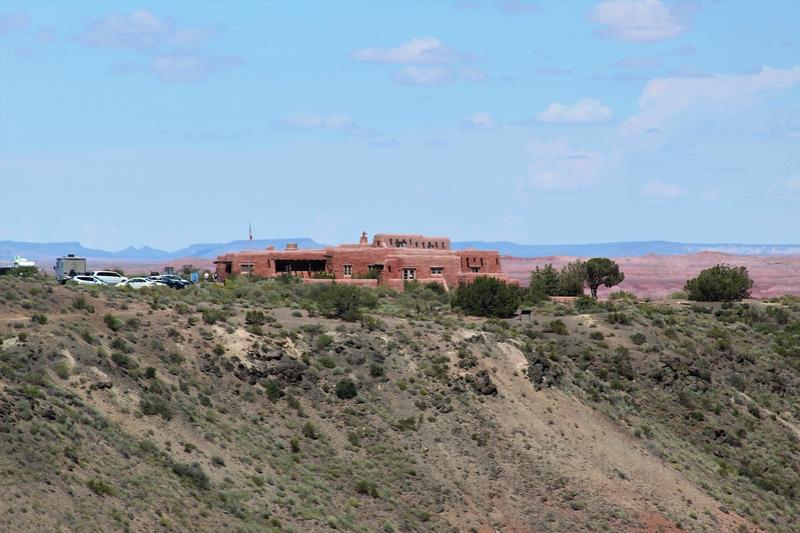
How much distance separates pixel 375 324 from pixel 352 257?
29332mm

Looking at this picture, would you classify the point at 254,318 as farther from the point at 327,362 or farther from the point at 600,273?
the point at 600,273

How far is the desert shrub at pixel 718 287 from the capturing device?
111 m

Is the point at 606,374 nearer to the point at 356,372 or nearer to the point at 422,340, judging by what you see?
the point at 422,340

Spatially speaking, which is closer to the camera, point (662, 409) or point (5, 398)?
point (5, 398)

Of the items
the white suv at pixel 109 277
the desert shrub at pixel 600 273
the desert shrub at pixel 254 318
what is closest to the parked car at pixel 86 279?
the white suv at pixel 109 277

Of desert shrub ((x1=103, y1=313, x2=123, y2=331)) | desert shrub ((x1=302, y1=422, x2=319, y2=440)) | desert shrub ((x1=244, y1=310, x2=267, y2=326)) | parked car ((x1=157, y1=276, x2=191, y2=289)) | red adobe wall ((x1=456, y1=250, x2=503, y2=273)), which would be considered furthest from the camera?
red adobe wall ((x1=456, y1=250, x2=503, y2=273))

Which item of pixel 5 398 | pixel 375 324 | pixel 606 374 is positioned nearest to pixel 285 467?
pixel 5 398

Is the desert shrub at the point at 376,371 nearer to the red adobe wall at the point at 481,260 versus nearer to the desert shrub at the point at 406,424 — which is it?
the desert shrub at the point at 406,424

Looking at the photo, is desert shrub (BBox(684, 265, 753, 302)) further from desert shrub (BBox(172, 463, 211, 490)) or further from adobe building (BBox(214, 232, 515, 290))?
desert shrub (BBox(172, 463, 211, 490))

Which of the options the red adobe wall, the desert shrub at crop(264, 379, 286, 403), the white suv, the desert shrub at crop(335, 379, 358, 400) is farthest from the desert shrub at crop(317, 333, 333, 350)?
the red adobe wall

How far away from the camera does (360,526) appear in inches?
2211

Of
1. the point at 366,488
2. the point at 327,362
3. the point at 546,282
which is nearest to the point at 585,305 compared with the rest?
the point at 546,282

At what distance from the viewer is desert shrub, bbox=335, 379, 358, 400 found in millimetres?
66812

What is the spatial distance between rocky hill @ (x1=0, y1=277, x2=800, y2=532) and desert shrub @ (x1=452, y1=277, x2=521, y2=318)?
17.3 ft
